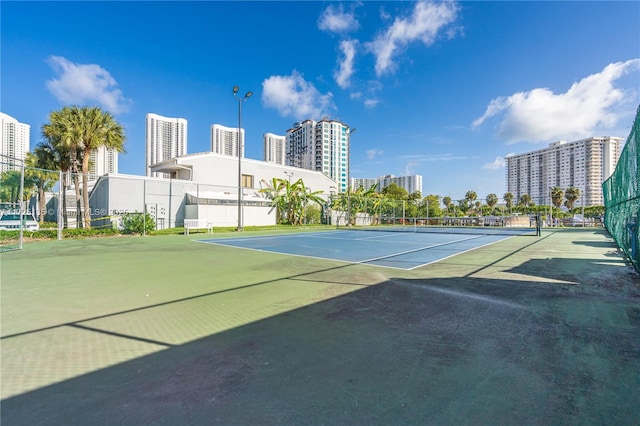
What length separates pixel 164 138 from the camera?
7506 cm

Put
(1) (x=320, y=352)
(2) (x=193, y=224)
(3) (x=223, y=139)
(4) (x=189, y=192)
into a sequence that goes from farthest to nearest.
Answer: (3) (x=223, y=139), (4) (x=189, y=192), (2) (x=193, y=224), (1) (x=320, y=352)

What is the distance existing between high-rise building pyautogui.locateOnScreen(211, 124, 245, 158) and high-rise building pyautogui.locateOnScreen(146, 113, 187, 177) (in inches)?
353

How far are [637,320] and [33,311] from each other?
738 centimetres

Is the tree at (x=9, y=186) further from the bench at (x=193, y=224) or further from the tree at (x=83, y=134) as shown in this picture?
the bench at (x=193, y=224)

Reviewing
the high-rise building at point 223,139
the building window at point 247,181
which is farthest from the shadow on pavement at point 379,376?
the high-rise building at point 223,139

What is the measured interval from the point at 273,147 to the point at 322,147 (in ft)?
62.2

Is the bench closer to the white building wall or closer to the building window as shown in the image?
the white building wall

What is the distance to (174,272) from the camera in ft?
21.3

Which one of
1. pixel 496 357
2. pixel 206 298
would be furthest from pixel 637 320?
pixel 206 298

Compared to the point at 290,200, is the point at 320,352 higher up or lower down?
lower down

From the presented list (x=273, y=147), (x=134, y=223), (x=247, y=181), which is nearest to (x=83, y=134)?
(x=134, y=223)

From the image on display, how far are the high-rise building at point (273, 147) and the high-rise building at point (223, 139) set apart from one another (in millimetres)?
24720

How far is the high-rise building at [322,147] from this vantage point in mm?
116250

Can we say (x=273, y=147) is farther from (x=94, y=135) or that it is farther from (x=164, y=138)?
(x=94, y=135)
